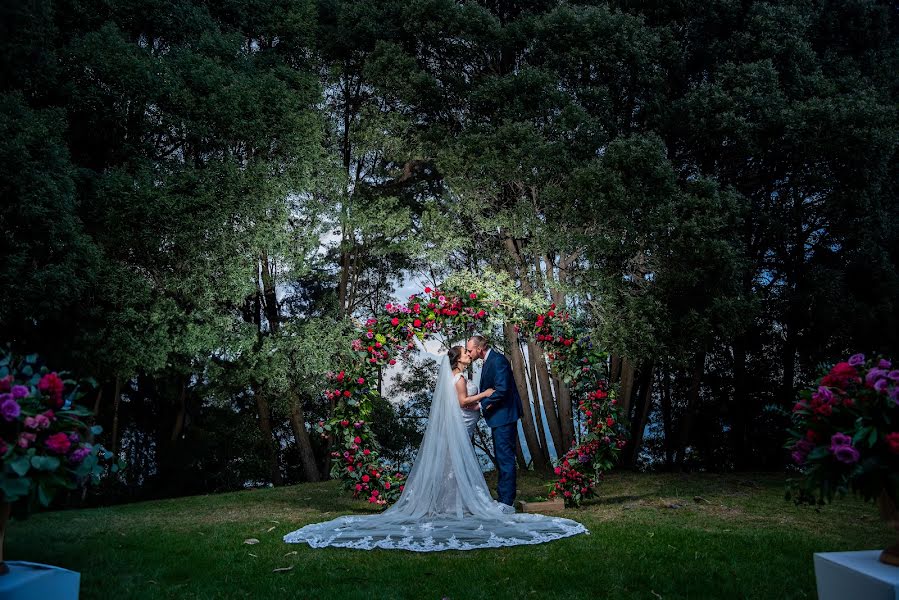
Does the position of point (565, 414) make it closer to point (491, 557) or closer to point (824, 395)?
point (491, 557)

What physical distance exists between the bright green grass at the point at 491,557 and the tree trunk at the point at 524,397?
6.18 m

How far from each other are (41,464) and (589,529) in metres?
5.62

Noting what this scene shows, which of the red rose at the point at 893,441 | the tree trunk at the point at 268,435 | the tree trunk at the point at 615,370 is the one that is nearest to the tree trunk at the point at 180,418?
the tree trunk at the point at 268,435

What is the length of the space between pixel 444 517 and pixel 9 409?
18.1 ft

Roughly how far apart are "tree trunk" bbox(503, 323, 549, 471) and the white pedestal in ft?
41.3

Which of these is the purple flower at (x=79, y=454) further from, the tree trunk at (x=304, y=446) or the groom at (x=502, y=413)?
the tree trunk at (x=304, y=446)

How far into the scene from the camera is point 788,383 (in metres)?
16.1

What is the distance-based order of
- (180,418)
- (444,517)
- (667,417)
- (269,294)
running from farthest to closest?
(667,417)
(180,418)
(269,294)
(444,517)

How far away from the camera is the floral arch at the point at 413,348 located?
31.3 feet

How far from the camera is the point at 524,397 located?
16031 mm

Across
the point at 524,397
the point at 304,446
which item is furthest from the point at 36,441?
the point at 304,446

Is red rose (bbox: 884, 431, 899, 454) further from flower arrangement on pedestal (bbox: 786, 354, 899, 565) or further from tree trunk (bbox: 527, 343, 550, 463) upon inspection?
tree trunk (bbox: 527, 343, 550, 463)

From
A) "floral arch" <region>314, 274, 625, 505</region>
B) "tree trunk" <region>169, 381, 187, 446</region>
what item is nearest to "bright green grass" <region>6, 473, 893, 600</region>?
"floral arch" <region>314, 274, 625, 505</region>

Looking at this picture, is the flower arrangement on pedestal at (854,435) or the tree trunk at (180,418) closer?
the flower arrangement on pedestal at (854,435)
